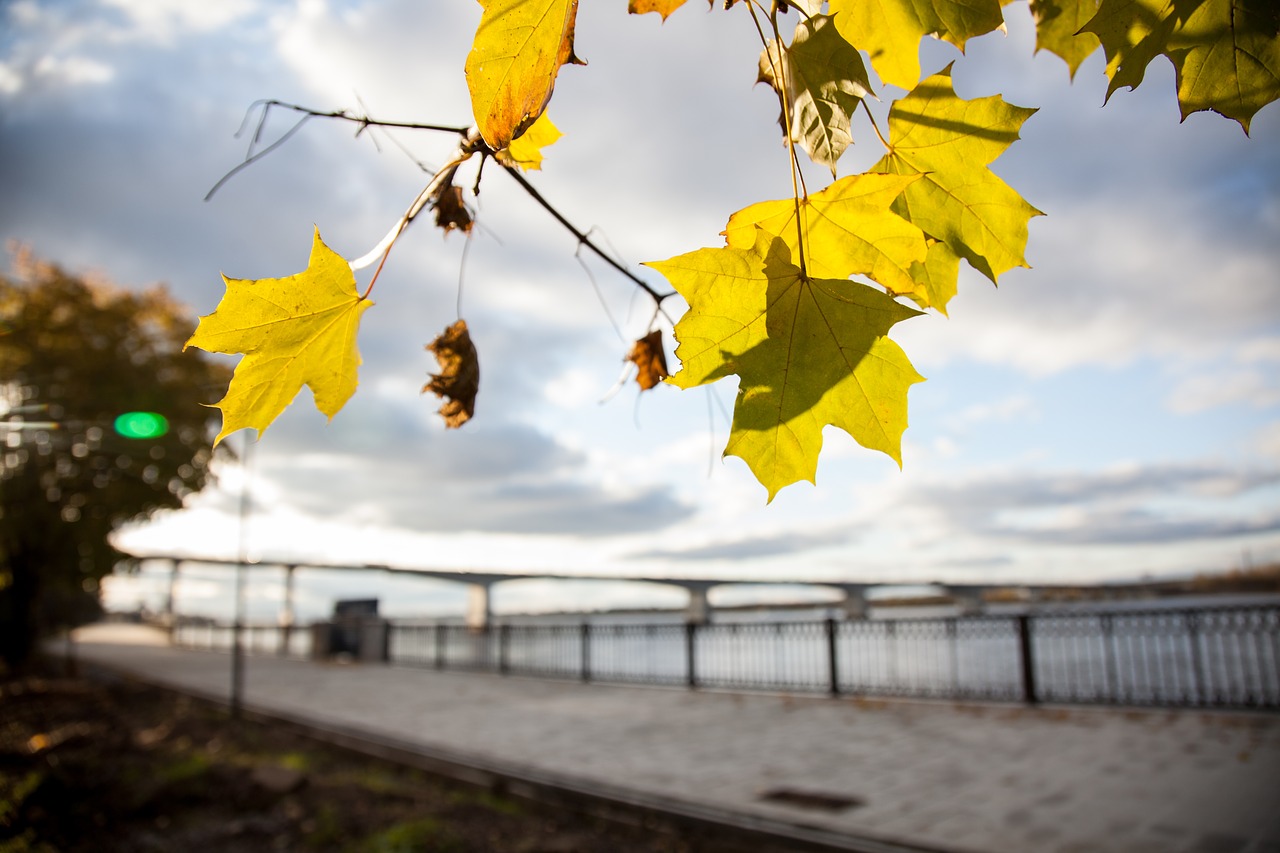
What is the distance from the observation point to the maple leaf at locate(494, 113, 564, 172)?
1.09 meters

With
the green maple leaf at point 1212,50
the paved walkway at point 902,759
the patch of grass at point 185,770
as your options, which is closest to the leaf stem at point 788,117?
the green maple leaf at point 1212,50

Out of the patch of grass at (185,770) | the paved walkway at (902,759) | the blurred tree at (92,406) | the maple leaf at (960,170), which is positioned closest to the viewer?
the maple leaf at (960,170)

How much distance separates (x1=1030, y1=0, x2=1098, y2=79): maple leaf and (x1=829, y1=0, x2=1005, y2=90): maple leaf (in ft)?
1.14

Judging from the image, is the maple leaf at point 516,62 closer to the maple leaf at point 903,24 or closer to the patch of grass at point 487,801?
the maple leaf at point 903,24

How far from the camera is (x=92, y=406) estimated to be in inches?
556

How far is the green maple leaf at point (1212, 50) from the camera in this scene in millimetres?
769

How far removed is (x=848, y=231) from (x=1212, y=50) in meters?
0.39

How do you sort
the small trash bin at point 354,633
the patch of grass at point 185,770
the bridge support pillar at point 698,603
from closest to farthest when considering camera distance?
the patch of grass at point 185,770 < the small trash bin at point 354,633 < the bridge support pillar at point 698,603

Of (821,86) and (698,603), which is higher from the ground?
(821,86)

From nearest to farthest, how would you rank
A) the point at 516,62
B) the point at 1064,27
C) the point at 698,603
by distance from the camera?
the point at 516,62, the point at 1064,27, the point at 698,603

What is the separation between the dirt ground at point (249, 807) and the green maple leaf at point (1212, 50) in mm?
6021

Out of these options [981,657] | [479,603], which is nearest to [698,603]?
[479,603]

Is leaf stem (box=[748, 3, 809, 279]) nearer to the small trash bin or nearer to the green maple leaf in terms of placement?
the green maple leaf

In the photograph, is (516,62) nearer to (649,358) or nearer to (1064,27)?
(649,358)
